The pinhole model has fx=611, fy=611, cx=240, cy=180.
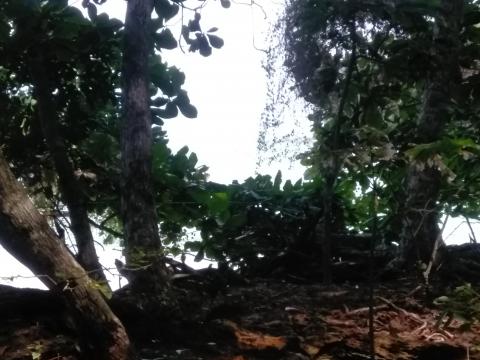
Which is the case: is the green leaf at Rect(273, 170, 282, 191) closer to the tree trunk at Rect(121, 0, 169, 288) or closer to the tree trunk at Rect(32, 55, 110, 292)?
the tree trunk at Rect(32, 55, 110, 292)

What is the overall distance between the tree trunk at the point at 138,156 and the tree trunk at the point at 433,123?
2040 mm

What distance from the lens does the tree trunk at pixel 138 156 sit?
365 centimetres

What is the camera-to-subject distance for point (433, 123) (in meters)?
4.94

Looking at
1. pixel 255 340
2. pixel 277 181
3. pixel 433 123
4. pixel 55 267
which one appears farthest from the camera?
pixel 277 181

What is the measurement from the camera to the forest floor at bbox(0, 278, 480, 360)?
10.5 ft

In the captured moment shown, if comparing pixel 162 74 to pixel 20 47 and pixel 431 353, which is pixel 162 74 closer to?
pixel 20 47

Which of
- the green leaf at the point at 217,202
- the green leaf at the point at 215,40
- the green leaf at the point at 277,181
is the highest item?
the green leaf at the point at 215,40

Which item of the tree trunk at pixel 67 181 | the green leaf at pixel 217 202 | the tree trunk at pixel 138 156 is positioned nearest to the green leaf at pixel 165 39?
the tree trunk at pixel 138 156

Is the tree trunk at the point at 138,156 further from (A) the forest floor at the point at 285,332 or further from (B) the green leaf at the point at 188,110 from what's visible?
(B) the green leaf at the point at 188,110

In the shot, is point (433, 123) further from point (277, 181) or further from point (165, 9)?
point (165, 9)

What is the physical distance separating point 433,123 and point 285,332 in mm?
2277

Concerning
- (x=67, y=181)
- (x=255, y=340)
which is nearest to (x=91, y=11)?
(x=67, y=181)

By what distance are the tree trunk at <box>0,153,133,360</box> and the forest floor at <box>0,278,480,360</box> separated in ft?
0.75

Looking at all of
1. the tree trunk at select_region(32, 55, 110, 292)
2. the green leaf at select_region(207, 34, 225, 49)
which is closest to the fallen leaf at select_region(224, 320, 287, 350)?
the tree trunk at select_region(32, 55, 110, 292)
